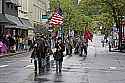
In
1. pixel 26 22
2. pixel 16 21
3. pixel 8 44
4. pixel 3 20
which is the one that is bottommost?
pixel 8 44

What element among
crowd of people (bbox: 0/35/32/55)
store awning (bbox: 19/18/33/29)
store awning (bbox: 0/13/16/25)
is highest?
store awning (bbox: 0/13/16/25)

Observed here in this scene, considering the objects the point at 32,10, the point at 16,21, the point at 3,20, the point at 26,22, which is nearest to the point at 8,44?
the point at 3,20

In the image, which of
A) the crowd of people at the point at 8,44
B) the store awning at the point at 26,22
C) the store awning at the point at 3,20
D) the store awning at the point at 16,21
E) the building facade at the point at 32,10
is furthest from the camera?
the building facade at the point at 32,10

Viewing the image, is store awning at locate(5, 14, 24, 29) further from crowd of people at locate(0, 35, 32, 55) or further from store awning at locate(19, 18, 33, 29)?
crowd of people at locate(0, 35, 32, 55)

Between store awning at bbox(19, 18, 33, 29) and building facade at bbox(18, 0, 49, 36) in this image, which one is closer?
store awning at bbox(19, 18, 33, 29)

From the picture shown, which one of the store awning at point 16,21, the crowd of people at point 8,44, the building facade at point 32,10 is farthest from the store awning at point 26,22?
the crowd of people at point 8,44

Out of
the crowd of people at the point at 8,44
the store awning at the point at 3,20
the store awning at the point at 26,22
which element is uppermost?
the store awning at the point at 3,20

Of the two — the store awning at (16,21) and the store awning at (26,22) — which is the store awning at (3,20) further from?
the store awning at (26,22)

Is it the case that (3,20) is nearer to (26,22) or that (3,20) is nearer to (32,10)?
(26,22)

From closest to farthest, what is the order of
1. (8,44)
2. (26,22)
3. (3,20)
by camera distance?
(8,44) → (3,20) → (26,22)

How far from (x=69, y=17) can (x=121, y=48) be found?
110 feet

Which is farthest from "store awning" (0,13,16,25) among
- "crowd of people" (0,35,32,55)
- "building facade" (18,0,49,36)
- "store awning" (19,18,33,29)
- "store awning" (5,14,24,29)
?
"building facade" (18,0,49,36)

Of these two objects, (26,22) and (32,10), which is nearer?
(26,22)

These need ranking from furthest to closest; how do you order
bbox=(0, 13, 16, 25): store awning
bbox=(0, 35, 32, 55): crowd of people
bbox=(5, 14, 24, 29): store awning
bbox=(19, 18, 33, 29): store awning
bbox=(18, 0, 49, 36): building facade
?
bbox=(18, 0, 49, 36): building facade
bbox=(19, 18, 33, 29): store awning
bbox=(5, 14, 24, 29): store awning
bbox=(0, 13, 16, 25): store awning
bbox=(0, 35, 32, 55): crowd of people
